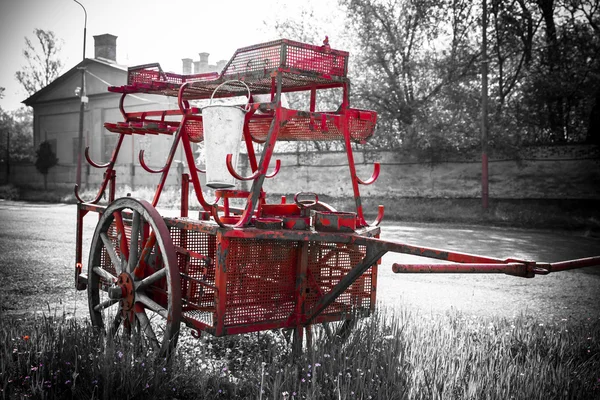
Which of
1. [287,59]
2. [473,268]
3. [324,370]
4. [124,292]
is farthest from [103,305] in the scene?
[473,268]

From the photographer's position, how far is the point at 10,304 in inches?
197

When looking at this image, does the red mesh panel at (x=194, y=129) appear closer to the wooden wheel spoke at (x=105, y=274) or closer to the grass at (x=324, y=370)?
the wooden wheel spoke at (x=105, y=274)

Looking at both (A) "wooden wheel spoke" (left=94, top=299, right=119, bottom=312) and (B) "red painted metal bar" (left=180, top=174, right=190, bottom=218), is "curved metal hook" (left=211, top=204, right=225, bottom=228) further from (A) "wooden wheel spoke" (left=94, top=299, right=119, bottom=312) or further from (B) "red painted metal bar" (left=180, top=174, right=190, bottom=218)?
(A) "wooden wheel spoke" (left=94, top=299, right=119, bottom=312)

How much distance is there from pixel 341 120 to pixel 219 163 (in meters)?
0.91

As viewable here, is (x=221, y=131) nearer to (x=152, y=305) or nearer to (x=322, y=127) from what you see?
(x=322, y=127)

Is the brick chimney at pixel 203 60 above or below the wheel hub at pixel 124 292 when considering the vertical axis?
above

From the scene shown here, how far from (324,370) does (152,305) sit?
120 cm

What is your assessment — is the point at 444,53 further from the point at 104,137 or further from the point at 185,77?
the point at 104,137

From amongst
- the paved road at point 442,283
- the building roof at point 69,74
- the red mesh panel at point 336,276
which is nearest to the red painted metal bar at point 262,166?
the red mesh panel at point 336,276

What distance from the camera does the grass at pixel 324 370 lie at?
291 cm

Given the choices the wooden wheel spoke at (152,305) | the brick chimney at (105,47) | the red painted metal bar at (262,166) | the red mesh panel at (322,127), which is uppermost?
the brick chimney at (105,47)

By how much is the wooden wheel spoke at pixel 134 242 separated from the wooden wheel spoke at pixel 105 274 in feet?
1.00

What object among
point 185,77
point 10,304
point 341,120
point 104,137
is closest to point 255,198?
point 341,120

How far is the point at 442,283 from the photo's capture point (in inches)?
276
